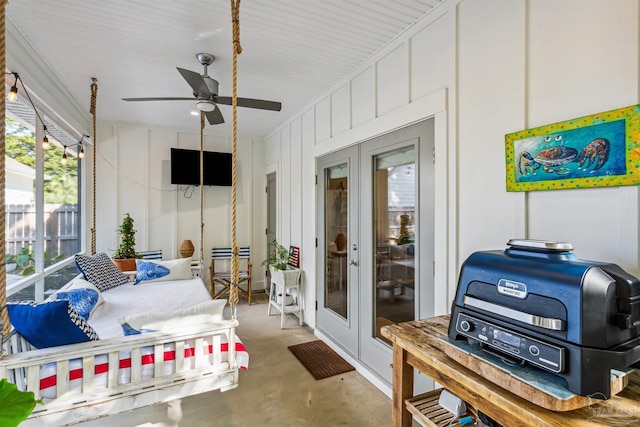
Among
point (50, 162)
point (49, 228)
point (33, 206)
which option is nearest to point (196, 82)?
point (33, 206)

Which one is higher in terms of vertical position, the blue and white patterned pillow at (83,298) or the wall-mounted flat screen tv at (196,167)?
the wall-mounted flat screen tv at (196,167)

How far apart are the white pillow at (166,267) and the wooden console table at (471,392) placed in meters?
3.22

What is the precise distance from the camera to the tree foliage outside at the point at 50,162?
2590 millimetres

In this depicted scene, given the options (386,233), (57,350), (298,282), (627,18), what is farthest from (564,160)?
(298,282)

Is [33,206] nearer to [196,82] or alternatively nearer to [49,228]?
[49,228]

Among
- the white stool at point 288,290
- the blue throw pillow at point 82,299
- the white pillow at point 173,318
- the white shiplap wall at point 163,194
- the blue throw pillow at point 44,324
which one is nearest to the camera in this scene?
the blue throw pillow at point 44,324

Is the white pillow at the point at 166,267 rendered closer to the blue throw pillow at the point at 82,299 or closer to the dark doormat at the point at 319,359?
the blue throw pillow at the point at 82,299

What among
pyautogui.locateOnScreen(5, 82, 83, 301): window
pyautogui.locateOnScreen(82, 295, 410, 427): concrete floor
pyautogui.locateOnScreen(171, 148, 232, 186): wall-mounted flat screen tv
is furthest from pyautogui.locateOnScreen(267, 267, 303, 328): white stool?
pyautogui.locateOnScreen(5, 82, 83, 301): window

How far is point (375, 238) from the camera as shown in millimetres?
2756

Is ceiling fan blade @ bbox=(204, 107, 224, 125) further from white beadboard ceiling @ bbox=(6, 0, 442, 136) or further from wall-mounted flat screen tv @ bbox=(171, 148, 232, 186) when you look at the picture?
wall-mounted flat screen tv @ bbox=(171, 148, 232, 186)

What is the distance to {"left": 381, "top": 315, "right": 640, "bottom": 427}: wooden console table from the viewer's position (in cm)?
87

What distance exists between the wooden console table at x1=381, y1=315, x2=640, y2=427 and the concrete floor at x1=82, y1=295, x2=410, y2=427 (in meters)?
0.99

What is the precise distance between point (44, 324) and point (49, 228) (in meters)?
2.43

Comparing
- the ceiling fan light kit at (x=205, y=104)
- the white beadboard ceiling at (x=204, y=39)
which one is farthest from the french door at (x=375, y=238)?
the ceiling fan light kit at (x=205, y=104)
